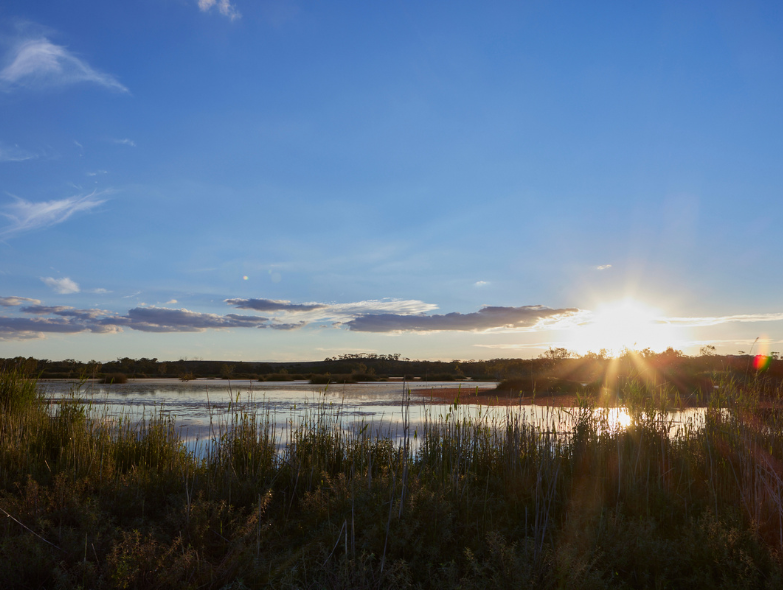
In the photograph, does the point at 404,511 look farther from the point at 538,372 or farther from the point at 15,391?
the point at 538,372

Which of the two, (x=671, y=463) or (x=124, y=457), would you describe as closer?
(x=671, y=463)

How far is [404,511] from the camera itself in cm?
402

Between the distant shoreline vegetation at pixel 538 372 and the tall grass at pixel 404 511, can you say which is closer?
the tall grass at pixel 404 511

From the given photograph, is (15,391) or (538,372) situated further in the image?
(538,372)

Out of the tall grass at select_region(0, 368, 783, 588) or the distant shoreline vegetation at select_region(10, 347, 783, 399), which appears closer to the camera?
the tall grass at select_region(0, 368, 783, 588)

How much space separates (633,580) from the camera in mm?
3629

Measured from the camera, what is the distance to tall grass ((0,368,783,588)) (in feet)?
10.8

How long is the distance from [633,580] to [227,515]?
3.47 m

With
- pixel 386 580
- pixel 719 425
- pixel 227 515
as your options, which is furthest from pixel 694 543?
pixel 227 515

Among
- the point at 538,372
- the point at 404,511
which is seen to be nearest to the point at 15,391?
the point at 404,511

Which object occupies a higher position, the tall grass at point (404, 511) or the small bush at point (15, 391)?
the small bush at point (15, 391)

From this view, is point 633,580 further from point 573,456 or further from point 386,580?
point 573,456

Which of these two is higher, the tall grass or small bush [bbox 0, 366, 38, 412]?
small bush [bbox 0, 366, 38, 412]

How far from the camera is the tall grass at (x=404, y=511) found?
3299 mm
